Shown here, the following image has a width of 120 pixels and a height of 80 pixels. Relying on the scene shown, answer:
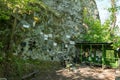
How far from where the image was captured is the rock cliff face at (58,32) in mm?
15148

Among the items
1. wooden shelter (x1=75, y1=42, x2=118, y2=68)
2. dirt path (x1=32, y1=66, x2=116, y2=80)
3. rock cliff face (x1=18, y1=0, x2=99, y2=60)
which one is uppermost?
rock cliff face (x1=18, y1=0, x2=99, y2=60)

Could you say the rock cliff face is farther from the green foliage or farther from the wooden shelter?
the wooden shelter

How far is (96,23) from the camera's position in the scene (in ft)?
68.8

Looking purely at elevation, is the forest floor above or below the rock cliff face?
below

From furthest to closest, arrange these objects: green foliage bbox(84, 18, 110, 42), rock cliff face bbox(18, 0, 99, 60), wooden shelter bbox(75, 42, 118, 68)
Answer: green foliage bbox(84, 18, 110, 42), wooden shelter bbox(75, 42, 118, 68), rock cliff face bbox(18, 0, 99, 60)

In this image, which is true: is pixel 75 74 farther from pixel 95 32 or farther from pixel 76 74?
pixel 95 32

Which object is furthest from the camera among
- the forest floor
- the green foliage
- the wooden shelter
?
the green foliage

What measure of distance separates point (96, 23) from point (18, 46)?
9671mm

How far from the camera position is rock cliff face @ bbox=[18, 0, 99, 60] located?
15.1m

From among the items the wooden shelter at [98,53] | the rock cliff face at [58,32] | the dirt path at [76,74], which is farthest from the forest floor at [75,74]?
the wooden shelter at [98,53]

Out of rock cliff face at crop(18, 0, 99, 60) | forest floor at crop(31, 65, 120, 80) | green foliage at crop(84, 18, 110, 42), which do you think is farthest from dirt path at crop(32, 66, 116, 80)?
green foliage at crop(84, 18, 110, 42)

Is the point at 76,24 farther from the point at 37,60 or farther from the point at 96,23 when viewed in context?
the point at 37,60

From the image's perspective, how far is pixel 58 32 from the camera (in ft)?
56.5

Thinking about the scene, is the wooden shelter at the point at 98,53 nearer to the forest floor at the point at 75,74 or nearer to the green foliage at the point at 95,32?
the green foliage at the point at 95,32
